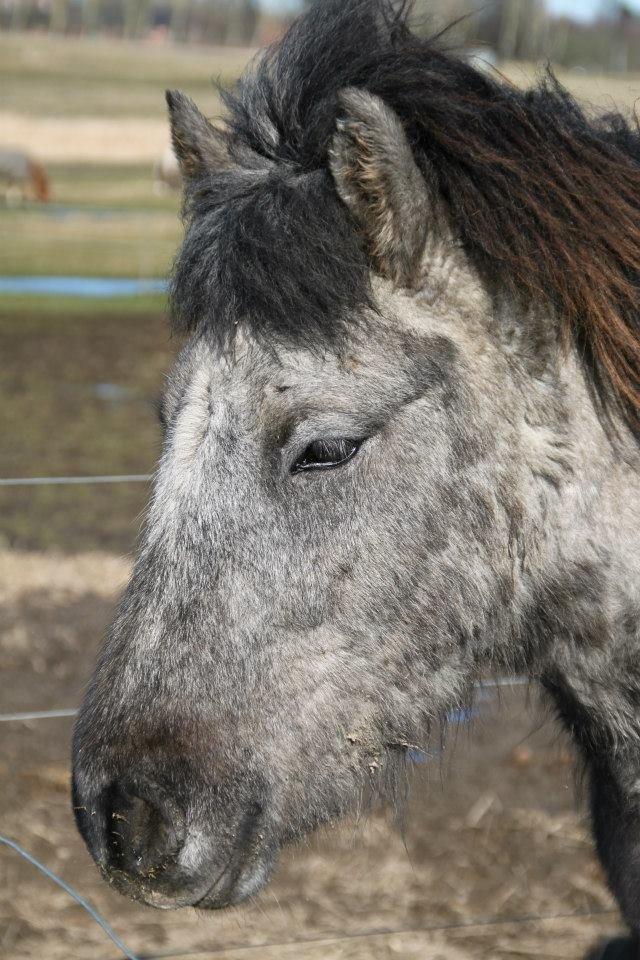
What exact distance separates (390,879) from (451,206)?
2916 millimetres

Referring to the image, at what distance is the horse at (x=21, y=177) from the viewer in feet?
72.6

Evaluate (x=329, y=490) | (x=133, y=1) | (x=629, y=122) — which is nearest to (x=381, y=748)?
(x=329, y=490)

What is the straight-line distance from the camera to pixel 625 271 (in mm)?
2133

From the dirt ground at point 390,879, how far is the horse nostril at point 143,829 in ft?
3.96

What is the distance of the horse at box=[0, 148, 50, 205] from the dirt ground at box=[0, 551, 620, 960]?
1928 centimetres

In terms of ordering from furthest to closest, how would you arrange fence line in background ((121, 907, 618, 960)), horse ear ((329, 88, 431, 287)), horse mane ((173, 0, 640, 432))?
fence line in background ((121, 907, 618, 960)), horse mane ((173, 0, 640, 432)), horse ear ((329, 88, 431, 287))

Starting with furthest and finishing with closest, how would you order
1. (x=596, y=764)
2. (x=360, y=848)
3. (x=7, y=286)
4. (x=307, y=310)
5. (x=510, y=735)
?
(x=7, y=286) < (x=510, y=735) < (x=360, y=848) < (x=596, y=764) < (x=307, y=310)

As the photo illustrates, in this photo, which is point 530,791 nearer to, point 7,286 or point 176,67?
point 7,286

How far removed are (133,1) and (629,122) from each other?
31.0 metres

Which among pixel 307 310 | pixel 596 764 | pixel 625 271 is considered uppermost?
pixel 625 271

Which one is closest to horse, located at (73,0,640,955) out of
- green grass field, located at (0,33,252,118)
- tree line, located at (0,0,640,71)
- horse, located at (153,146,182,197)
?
horse, located at (153,146,182,197)

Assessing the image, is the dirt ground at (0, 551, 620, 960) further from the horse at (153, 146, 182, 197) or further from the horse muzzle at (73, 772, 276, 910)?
the horse at (153, 146, 182, 197)

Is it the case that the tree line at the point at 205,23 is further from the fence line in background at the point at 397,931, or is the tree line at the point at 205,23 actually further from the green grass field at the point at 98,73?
the fence line in background at the point at 397,931

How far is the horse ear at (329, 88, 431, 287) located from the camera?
1.92 metres
